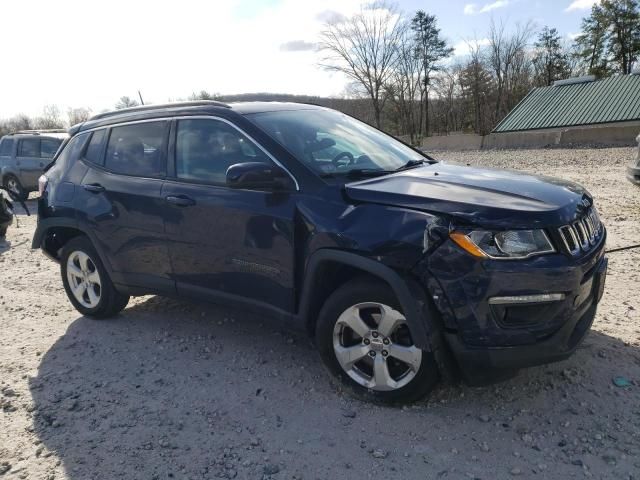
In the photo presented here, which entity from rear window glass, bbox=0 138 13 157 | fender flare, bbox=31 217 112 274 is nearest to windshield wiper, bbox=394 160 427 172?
fender flare, bbox=31 217 112 274

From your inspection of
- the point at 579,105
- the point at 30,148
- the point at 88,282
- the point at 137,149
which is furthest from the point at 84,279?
the point at 579,105

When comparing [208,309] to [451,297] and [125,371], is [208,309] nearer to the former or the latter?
[125,371]

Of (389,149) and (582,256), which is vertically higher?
(389,149)

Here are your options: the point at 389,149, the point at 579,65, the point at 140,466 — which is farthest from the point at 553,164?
the point at 579,65

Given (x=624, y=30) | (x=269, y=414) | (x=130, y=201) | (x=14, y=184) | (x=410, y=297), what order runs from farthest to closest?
(x=624, y=30)
(x=14, y=184)
(x=130, y=201)
(x=269, y=414)
(x=410, y=297)

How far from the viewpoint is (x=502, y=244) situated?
2576mm

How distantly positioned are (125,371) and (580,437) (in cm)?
294

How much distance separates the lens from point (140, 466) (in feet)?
8.80

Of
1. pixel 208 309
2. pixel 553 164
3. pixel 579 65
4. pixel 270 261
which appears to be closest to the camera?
pixel 270 261

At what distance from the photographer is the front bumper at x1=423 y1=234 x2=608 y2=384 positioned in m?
2.55

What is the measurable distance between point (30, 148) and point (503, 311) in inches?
565

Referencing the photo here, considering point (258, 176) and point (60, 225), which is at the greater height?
point (258, 176)

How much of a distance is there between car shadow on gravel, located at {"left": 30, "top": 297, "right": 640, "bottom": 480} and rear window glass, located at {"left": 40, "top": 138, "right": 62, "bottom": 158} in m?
11.3

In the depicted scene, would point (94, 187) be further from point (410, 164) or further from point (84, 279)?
point (410, 164)
